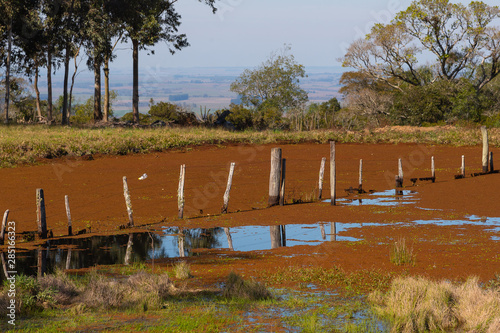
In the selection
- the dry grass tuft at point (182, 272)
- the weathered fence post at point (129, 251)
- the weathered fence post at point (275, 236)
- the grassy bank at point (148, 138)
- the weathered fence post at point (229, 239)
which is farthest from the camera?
the grassy bank at point (148, 138)

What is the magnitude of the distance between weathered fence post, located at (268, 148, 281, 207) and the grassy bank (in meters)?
12.2

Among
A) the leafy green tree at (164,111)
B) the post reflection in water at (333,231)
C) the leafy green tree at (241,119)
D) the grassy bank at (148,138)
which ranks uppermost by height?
the leafy green tree at (164,111)

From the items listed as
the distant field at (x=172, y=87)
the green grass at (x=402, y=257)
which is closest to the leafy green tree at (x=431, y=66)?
the distant field at (x=172, y=87)

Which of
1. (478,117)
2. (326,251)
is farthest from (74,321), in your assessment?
(478,117)

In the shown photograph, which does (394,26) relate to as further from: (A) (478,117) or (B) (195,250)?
(B) (195,250)

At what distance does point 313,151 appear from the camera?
A: 33.8 meters

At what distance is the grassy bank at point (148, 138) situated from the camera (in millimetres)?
27578

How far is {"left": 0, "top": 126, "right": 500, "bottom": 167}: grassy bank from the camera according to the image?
90.5ft

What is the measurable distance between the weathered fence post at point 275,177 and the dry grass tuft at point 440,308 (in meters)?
10.1

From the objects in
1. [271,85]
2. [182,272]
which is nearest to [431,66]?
[271,85]

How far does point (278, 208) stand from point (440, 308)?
1070cm

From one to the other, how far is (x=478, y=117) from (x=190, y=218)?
119ft

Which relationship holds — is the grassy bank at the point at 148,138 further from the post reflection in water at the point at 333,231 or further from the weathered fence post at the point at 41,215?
the post reflection in water at the point at 333,231

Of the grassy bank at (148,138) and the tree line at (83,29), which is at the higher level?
the tree line at (83,29)
